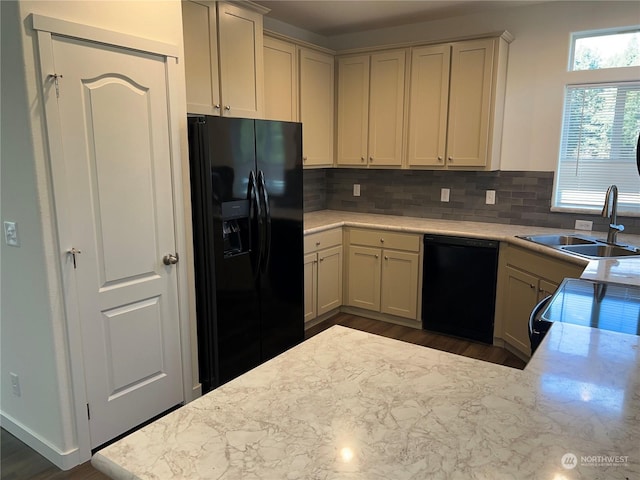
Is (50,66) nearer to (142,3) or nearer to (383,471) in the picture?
(142,3)

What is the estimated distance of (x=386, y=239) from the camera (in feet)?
13.2

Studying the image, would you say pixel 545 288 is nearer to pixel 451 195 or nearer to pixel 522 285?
pixel 522 285

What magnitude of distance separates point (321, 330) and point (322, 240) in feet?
2.58

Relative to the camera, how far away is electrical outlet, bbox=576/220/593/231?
3613mm

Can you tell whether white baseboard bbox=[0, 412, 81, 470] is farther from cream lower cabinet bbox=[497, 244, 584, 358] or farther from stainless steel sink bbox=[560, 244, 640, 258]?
stainless steel sink bbox=[560, 244, 640, 258]

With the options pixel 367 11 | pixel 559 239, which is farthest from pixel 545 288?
pixel 367 11

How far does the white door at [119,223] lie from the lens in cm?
207

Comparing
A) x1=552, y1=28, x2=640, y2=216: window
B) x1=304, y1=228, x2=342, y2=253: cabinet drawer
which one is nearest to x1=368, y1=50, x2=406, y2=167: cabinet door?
x1=304, y1=228, x2=342, y2=253: cabinet drawer

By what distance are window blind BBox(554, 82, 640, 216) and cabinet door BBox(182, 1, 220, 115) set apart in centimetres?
274

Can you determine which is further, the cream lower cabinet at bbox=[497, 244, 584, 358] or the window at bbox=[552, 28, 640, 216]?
the window at bbox=[552, 28, 640, 216]

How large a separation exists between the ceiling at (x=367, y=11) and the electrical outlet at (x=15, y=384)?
305cm

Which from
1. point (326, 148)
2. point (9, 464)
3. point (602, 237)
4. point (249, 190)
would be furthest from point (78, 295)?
point (602, 237)

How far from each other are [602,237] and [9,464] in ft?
12.9
